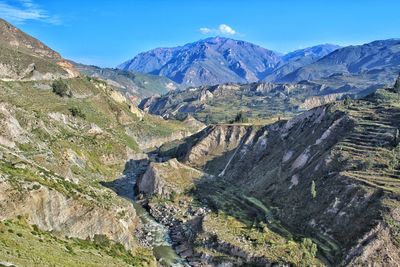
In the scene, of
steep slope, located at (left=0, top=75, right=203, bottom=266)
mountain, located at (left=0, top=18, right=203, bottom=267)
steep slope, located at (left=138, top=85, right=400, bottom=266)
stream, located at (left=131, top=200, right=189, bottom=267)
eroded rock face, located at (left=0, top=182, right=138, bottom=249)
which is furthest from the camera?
stream, located at (left=131, top=200, right=189, bottom=267)

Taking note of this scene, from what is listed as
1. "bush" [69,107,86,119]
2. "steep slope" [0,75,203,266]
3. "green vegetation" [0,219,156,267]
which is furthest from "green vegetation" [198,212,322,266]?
"bush" [69,107,86,119]

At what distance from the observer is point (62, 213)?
3381 inches

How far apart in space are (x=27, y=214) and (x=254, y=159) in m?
93.2

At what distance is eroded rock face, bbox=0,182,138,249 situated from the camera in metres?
76.8

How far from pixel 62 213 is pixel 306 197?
56.2 m

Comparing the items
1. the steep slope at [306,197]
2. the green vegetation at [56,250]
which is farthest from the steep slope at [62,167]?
the steep slope at [306,197]

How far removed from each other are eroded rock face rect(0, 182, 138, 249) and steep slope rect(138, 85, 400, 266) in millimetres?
15030

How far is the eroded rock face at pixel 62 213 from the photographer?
76.8 metres

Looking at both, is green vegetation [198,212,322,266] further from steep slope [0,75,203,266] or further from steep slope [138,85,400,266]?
steep slope [0,75,203,266]

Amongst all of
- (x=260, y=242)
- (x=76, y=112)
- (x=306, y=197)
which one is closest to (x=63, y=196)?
(x=260, y=242)

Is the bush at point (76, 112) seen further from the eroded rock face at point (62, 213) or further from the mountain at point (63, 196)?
the eroded rock face at point (62, 213)

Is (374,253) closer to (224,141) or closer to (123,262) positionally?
(123,262)

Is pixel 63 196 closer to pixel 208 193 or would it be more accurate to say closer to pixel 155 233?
pixel 155 233

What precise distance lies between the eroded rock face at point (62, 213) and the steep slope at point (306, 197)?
15.0m
